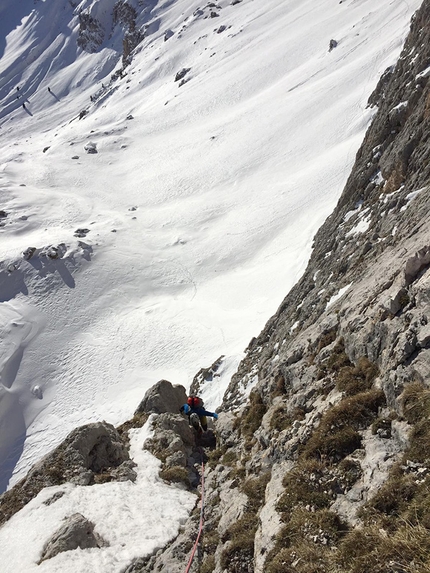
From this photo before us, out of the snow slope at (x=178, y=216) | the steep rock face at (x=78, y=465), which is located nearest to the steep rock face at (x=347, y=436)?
the steep rock face at (x=78, y=465)

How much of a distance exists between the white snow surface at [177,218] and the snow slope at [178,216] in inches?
11.4

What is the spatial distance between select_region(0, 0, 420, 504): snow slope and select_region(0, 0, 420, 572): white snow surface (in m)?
0.29

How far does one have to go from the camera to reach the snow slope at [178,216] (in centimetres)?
4212

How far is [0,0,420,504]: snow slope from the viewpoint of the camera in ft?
138

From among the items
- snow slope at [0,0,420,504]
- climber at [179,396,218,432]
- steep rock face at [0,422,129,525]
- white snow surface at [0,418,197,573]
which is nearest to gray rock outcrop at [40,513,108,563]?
white snow surface at [0,418,197,573]

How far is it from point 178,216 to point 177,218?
44 centimetres

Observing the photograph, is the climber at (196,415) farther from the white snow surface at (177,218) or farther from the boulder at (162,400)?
the white snow surface at (177,218)

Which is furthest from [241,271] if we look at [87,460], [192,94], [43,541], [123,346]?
[192,94]

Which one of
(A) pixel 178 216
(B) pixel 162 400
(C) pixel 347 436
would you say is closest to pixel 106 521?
(B) pixel 162 400

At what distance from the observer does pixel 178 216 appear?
216 feet

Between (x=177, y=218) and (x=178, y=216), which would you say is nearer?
(x=177, y=218)

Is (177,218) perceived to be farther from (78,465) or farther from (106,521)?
(106,521)

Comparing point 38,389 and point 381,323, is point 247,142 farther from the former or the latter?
point 381,323

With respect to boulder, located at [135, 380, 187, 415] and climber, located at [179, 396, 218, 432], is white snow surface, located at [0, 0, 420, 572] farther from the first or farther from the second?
climber, located at [179, 396, 218, 432]
